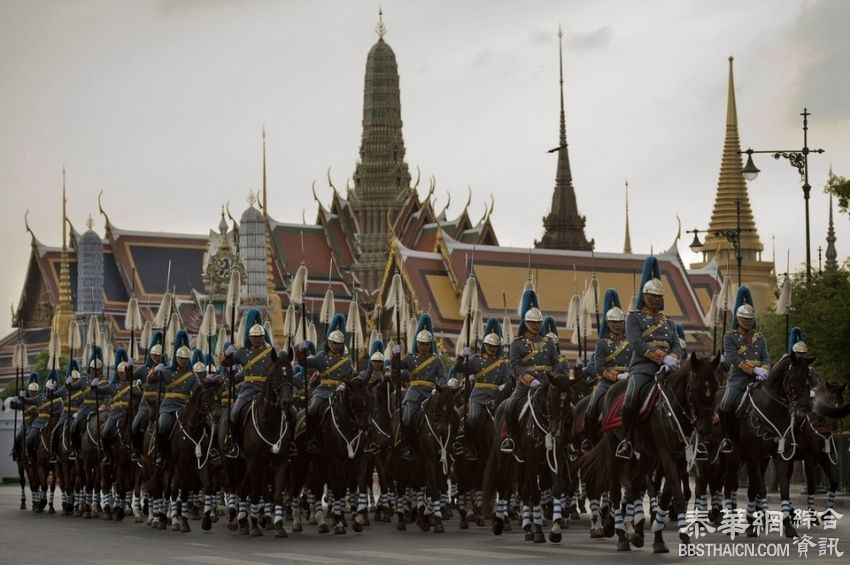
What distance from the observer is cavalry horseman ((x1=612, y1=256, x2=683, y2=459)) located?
21.0 meters

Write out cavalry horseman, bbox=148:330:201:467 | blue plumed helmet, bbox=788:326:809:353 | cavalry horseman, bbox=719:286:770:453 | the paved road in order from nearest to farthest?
the paved road, blue plumed helmet, bbox=788:326:809:353, cavalry horseman, bbox=719:286:770:453, cavalry horseman, bbox=148:330:201:467

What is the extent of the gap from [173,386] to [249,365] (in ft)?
7.87

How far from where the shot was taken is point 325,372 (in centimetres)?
2730

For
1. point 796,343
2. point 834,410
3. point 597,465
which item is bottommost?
point 597,465

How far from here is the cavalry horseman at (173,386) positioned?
28406 millimetres

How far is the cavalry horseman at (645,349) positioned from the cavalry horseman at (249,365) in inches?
241

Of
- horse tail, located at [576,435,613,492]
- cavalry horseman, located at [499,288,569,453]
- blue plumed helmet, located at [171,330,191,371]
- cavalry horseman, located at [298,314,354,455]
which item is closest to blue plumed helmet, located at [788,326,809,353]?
cavalry horseman, located at [499,288,569,453]

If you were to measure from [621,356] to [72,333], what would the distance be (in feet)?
62.3

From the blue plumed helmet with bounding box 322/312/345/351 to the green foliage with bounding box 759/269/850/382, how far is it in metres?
12.1

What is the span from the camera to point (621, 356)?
23.0 m

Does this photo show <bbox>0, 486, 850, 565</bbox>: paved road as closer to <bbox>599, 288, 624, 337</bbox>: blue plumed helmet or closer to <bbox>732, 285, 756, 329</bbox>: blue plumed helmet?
<bbox>599, 288, 624, 337</bbox>: blue plumed helmet

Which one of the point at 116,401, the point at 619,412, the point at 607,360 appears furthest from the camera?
the point at 116,401

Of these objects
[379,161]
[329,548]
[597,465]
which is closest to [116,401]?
[329,548]

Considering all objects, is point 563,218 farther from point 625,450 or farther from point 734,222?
point 625,450
